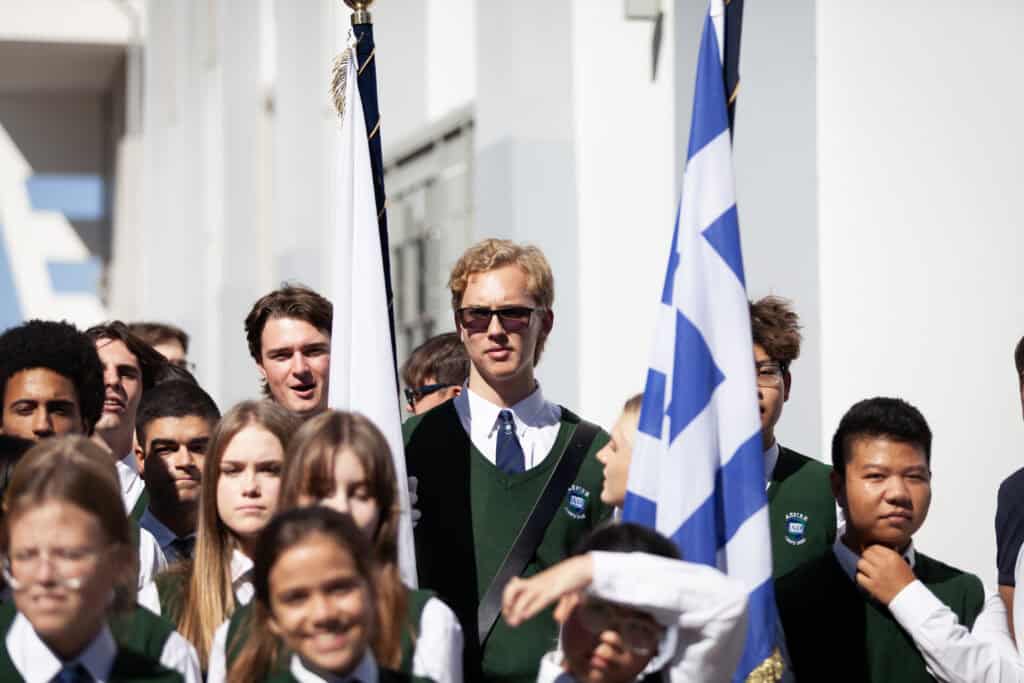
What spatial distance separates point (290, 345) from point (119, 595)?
1.93 metres

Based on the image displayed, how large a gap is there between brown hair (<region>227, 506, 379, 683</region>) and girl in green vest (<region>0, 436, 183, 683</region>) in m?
0.20

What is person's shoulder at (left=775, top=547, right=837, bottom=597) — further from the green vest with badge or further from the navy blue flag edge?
the navy blue flag edge

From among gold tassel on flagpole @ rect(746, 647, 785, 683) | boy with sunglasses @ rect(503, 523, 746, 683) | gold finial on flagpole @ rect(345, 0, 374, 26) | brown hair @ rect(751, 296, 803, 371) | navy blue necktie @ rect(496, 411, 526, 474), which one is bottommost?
gold tassel on flagpole @ rect(746, 647, 785, 683)

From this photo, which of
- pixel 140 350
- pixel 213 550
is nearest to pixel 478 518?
pixel 213 550

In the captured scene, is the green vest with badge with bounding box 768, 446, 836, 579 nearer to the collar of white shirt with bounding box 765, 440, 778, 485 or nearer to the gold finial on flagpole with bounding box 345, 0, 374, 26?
the collar of white shirt with bounding box 765, 440, 778, 485

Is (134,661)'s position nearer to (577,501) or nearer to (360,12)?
(577,501)

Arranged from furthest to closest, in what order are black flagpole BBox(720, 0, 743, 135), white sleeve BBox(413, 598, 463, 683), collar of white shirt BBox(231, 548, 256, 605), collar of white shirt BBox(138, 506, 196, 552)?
collar of white shirt BBox(138, 506, 196, 552), black flagpole BBox(720, 0, 743, 135), collar of white shirt BBox(231, 548, 256, 605), white sleeve BBox(413, 598, 463, 683)

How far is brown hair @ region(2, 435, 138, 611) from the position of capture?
3.53m

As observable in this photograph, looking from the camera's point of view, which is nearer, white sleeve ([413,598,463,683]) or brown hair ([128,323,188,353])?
white sleeve ([413,598,463,683])

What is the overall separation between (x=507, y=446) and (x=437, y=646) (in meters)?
1.17

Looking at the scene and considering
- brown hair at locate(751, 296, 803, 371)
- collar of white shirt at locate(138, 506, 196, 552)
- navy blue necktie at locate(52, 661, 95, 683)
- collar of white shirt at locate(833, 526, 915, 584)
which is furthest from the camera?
collar of white shirt at locate(138, 506, 196, 552)

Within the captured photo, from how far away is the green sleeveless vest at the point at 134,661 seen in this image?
3582 millimetres

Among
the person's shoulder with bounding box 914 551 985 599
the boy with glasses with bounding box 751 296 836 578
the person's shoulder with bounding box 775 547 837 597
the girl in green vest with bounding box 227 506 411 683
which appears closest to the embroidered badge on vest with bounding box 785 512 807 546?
the boy with glasses with bounding box 751 296 836 578

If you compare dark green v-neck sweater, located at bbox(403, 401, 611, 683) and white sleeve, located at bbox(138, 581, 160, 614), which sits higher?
dark green v-neck sweater, located at bbox(403, 401, 611, 683)
